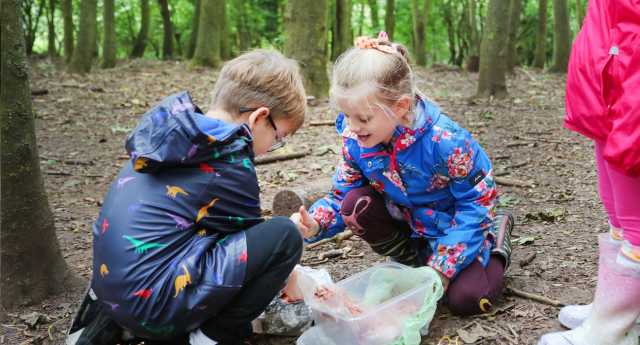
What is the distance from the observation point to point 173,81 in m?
10.4

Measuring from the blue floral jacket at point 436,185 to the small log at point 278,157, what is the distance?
260 cm

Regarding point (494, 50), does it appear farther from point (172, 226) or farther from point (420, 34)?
point (420, 34)

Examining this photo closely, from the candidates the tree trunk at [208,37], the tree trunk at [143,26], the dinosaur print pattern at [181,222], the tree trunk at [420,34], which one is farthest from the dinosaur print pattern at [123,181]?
the tree trunk at [143,26]

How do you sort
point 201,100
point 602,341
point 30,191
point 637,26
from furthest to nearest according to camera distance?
1. point 201,100
2. point 30,191
3. point 602,341
4. point 637,26

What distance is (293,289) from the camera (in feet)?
7.54

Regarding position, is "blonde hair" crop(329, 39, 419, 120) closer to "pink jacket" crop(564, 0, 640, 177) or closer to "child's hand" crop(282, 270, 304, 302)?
"pink jacket" crop(564, 0, 640, 177)

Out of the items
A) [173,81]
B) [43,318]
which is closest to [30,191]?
[43,318]

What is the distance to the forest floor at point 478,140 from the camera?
2426 millimetres

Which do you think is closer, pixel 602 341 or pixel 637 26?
pixel 637 26

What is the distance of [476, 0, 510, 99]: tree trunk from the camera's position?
7.67 metres

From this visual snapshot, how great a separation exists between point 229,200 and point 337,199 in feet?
3.30

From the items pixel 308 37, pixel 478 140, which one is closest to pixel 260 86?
pixel 478 140

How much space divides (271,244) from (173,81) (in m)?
9.31

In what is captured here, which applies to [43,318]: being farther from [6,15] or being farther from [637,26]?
[637,26]
